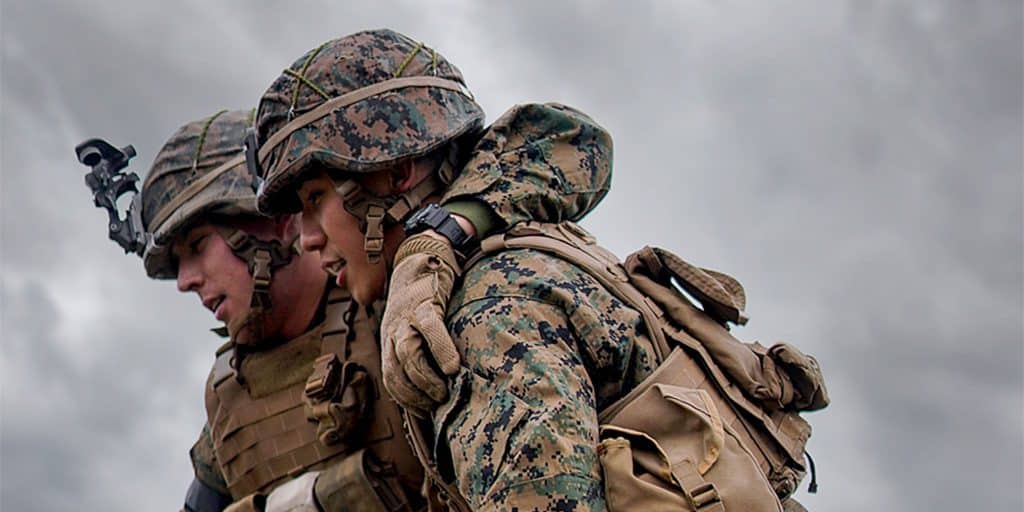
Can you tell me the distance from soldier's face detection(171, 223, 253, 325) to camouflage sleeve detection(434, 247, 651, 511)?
9.94ft

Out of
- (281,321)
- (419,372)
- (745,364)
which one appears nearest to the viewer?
(419,372)

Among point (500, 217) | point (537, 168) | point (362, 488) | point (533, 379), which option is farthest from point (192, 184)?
point (533, 379)

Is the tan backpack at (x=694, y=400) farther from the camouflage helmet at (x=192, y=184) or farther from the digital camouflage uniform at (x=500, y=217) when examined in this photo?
the camouflage helmet at (x=192, y=184)

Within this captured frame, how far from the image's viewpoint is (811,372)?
6.68 m

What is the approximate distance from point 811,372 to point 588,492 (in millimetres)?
1395

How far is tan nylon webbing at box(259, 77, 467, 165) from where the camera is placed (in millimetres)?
7102

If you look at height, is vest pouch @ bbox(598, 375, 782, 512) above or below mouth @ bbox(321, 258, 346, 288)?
below

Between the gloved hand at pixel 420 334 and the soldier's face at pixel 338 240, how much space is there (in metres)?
0.66

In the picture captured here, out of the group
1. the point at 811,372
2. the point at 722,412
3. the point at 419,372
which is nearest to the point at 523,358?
the point at 419,372

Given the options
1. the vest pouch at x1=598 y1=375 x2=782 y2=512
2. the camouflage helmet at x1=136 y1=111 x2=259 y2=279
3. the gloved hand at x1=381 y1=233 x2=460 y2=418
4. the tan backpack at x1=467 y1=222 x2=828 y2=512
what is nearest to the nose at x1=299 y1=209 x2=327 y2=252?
the gloved hand at x1=381 y1=233 x2=460 y2=418

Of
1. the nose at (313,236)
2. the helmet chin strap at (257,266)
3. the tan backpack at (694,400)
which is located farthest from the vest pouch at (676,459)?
the helmet chin strap at (257,266)

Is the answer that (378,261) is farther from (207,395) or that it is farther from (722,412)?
(207,395)

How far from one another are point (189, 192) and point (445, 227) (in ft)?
10.5

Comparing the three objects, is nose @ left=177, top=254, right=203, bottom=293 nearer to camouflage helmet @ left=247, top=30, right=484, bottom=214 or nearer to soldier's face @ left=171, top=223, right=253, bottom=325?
soldier's face @ left=171, top=223, right=253, bottom=325
